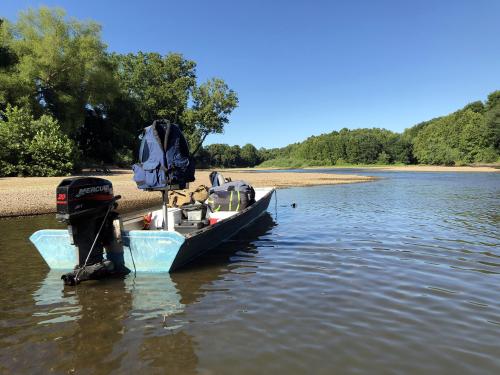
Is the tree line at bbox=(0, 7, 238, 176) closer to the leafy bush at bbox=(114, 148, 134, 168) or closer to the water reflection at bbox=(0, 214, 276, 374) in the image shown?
the leafy bush at bbox=(114, 148, 134, 168)

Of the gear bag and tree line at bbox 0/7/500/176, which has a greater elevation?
tree line at bbox 0/7/500/176

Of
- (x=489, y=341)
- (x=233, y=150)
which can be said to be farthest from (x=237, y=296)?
(x=233, y=150)

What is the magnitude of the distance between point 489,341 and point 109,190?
5.78m

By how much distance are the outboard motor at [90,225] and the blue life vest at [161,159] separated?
71cm

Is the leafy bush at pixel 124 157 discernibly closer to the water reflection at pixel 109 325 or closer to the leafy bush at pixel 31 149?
the leafy bush at pixel 31 149

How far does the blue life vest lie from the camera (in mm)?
6871

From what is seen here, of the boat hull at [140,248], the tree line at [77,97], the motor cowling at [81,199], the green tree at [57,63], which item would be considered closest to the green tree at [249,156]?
the tree line at [77,97]

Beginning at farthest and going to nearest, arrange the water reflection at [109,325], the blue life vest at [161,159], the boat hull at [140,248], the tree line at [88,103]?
the tree line at [88,103] → the blue life vest at [161,159] → the boat hull at [140,248] → the water reflection at [109,325]

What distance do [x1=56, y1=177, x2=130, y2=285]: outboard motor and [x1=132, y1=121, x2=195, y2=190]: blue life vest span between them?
2.33ft

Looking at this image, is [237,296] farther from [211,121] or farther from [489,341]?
[211,121]

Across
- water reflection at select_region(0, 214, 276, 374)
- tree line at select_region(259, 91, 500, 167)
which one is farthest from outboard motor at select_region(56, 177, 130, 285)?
tree line at select_region(259, 91, 500, 167)

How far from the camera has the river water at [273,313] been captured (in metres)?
3.92

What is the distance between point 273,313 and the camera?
5172 mm

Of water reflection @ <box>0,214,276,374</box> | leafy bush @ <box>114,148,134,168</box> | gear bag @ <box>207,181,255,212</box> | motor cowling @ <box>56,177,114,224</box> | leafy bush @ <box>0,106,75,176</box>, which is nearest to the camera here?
water reflection @ <box>0,214,276,374</box>
